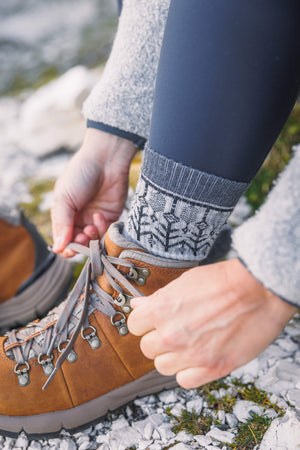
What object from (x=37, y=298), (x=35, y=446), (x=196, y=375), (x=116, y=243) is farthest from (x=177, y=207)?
(x=37, y=298)

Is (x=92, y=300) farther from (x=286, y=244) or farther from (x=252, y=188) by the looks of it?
(x=252, y=188)

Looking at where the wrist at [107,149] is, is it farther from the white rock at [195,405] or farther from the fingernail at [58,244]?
the white rock at [195,405]

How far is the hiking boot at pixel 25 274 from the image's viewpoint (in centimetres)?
151

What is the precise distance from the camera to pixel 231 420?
101cm

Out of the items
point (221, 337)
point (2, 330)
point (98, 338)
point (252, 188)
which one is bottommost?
point (2, 330)

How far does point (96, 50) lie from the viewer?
4.65m

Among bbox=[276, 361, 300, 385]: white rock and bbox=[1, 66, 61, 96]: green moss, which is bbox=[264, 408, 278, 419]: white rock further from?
bbox=[1, 66, 61, 96]: green moss

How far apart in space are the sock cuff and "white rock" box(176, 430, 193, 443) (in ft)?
1.95

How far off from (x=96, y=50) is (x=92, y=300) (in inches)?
167

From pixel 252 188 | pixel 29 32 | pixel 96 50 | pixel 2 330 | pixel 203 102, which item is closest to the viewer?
pixel 203 102

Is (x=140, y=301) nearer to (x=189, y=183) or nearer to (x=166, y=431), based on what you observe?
(x=189, y=183)

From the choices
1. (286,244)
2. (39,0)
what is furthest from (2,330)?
(39,0)

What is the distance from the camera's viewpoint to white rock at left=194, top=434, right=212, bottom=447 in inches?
38.3

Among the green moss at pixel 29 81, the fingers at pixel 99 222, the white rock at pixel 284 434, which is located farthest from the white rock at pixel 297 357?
the green moss at pixel 29 81
